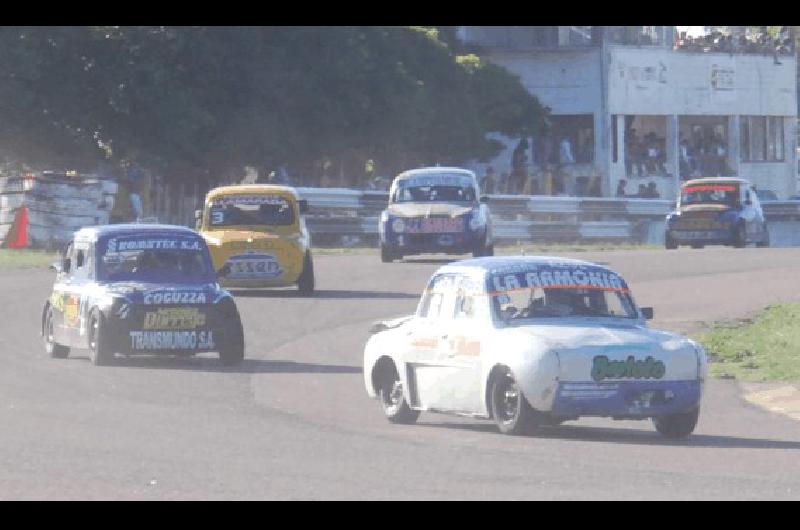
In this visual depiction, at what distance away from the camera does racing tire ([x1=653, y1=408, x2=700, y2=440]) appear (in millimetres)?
14742

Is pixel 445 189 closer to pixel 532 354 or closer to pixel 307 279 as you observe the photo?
pixel 307 279

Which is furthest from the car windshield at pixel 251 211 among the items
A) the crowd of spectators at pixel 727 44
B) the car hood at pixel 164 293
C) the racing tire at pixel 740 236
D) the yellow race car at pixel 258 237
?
the crowd of spectators at pixel 727 44

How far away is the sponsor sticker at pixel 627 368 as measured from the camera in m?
14.4

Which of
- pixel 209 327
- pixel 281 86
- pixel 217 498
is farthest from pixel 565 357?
pixel 281 86

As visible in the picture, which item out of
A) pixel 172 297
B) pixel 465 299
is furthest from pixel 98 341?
pixel 465 299

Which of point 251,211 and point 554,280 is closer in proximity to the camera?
point 554,280

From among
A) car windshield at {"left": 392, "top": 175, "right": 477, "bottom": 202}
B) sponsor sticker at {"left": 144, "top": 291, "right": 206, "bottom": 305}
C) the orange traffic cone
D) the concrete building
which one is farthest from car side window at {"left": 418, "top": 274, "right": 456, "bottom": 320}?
the concrete building

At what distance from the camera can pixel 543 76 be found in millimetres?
70938

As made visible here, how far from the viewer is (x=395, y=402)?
16.4 m

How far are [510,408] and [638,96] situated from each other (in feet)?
183

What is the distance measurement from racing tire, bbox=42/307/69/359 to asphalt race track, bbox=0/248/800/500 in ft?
0.59

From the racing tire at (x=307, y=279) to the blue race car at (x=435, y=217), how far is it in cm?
577

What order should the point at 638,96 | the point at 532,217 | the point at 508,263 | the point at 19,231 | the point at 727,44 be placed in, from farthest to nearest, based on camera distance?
the point at 727,44 → the point at 638,96 → the point at 532,217 → the point at 19,231 → the point at 508,263
